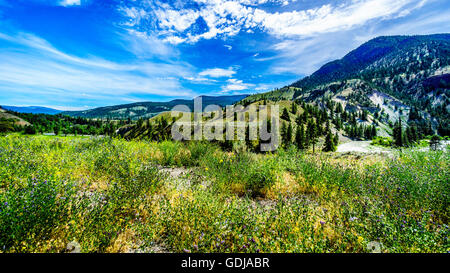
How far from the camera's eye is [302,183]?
512 centimetres

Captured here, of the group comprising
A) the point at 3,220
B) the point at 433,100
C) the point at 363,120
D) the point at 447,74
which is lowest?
the point at 3,220

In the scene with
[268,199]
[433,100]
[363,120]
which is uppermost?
[433,100]

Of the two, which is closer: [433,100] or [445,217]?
[445,217]

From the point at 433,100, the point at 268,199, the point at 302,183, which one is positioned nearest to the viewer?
the point at 268,199

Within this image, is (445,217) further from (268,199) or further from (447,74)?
(447,74)

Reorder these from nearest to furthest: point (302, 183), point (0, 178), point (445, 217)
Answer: point (445, 217), point (0, 178), point (302, 183)

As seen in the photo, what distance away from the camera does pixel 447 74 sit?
176 meters

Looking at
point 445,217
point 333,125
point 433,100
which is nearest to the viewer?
point 445,217
